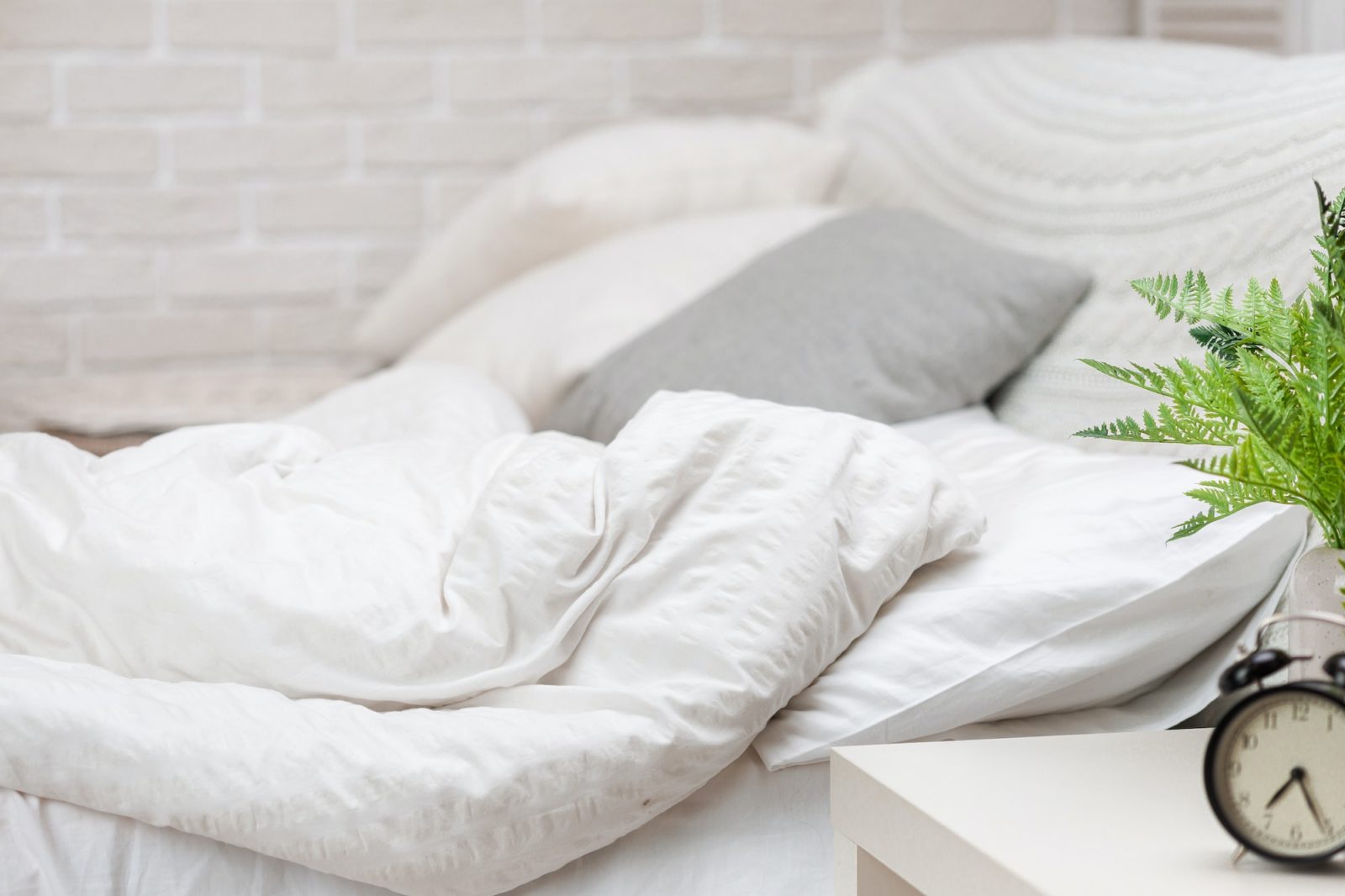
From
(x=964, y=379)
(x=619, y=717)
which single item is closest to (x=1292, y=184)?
(x=964, y=379)

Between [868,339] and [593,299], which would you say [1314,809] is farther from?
[593,299]

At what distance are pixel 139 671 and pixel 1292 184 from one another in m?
0.96

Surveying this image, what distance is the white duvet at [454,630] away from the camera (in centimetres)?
77

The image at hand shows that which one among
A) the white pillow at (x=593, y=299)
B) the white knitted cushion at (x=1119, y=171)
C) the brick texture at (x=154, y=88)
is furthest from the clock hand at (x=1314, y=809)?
the brick texture at (x=154, y=88)

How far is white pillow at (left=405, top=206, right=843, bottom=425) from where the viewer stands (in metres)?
1.53

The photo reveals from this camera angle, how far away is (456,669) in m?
0.85

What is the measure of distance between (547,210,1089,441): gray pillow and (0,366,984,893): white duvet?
0.40 metres

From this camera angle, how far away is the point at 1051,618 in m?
0.90

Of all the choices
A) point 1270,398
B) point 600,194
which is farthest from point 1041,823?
point 600,194

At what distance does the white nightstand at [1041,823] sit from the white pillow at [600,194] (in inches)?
48.9

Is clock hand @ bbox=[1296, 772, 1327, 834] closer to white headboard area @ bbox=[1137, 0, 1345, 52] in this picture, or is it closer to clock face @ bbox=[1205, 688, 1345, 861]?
clock face @ bbox=[1205, 688, 1345, 861]

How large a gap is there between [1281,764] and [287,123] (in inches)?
79.6

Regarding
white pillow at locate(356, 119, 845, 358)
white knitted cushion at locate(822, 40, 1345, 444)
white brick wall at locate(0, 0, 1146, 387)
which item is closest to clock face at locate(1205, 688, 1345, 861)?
white knitted cushion at locate(822, 40, 1345, 444)

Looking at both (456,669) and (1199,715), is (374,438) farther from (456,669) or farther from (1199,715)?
(1199,715)
